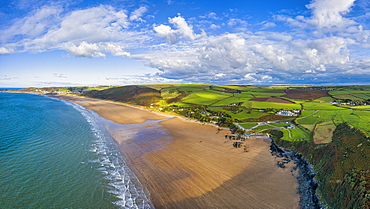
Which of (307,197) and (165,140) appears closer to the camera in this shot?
(307,197)

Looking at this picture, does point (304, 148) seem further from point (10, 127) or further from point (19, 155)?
point (10, 127)

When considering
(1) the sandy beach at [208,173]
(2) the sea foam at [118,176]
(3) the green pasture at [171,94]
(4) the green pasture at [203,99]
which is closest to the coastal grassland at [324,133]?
(1) the sandy beach at [208,173]

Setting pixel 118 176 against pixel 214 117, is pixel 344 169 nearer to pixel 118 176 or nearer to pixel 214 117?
pixel 118 176

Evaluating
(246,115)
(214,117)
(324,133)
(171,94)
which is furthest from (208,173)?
(171,94)

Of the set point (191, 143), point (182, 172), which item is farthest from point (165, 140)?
point (182, 172)

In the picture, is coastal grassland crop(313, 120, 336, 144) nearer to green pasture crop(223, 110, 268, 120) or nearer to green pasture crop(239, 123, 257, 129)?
green pasture crop(239, 123, 257, 129)

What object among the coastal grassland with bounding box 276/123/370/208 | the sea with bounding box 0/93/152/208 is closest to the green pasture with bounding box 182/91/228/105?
the sea with bounding box 0/93/152/208
